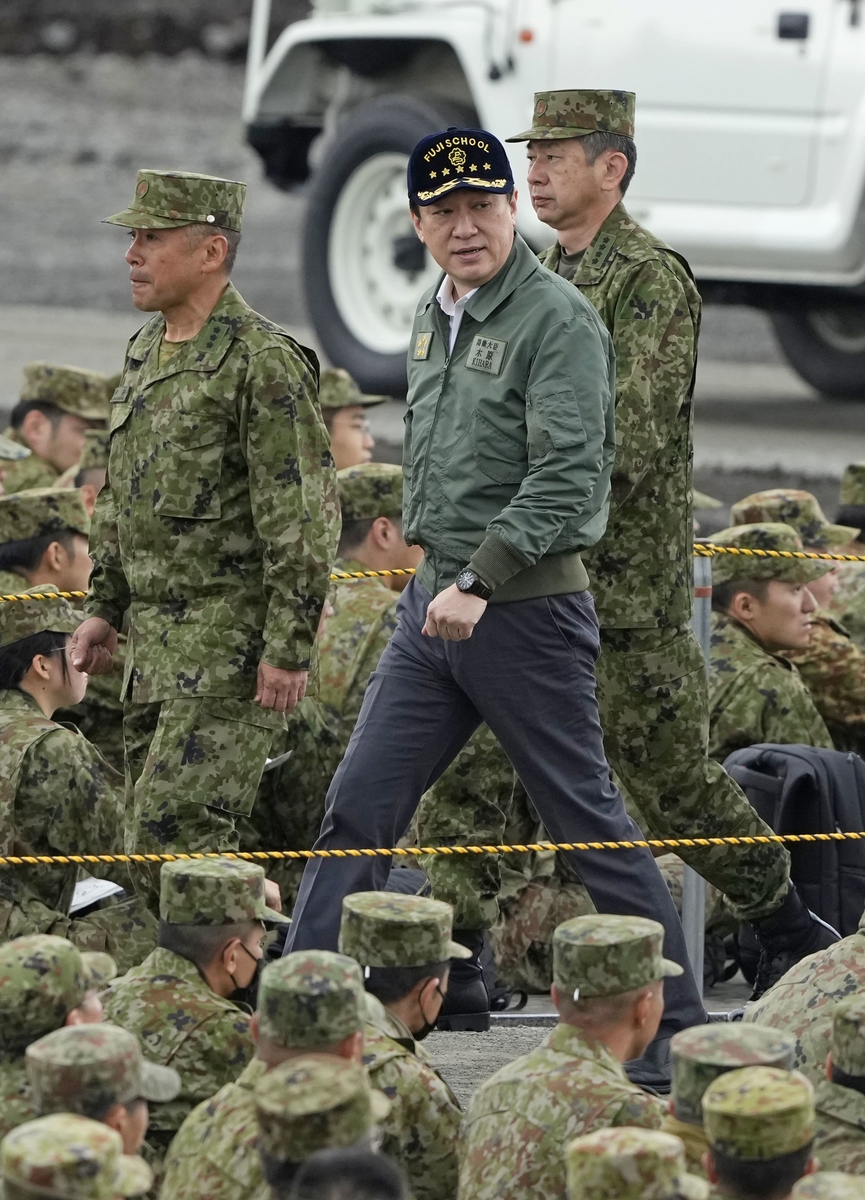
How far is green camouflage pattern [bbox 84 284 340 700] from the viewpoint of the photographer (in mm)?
4855

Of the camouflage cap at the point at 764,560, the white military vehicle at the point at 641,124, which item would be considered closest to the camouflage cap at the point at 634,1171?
the camouflage cap at the point at 764,560

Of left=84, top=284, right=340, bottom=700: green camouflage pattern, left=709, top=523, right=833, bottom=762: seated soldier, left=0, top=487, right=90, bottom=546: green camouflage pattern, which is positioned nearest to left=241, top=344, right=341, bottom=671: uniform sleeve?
left=84, top=284, right=340, bottom=700: green camouflage pattern

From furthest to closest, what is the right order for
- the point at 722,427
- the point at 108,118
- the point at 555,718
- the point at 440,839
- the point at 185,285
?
the point at 108,118 → the point at 722,427 → the point at 440,839 → the point at 185,285 → the point at 555,718

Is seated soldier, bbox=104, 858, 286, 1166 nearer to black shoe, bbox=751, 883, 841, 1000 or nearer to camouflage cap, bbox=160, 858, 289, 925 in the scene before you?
camouflage cap, bbox=160, 858, 289, 925

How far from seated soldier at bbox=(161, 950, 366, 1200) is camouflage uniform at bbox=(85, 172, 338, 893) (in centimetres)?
117

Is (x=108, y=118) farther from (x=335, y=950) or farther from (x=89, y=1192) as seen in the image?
(x=89, y=1192)

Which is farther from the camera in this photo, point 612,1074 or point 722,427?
point 722,427

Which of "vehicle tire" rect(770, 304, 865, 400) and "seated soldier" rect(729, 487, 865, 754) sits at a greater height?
"vehicle tire" rect(770, 304, 865, 400)

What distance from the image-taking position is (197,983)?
4398 millimetres

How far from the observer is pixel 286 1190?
3191 millimetres

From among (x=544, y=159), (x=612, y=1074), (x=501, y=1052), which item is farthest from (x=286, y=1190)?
(x=544, y=159)

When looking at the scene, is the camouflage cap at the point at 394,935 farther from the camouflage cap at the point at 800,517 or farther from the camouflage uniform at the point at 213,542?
the camouflage cap at the point at 800,517

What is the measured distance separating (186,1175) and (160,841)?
4.00 ft

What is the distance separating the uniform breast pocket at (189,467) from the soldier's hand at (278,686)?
0.34 metres
